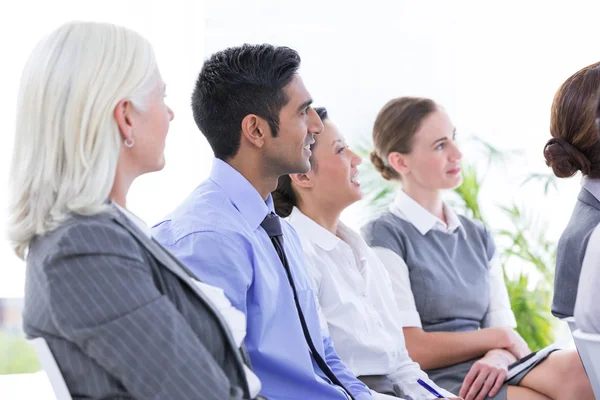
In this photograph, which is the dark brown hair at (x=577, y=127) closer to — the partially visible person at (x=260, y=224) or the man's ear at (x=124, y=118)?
the partially visible person at (x=260, y=224)

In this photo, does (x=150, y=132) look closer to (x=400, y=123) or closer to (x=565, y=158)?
(x=565, y=158)

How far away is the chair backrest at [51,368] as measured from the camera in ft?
3.80

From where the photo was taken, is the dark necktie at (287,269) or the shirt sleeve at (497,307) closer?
the dark necktie at (287,269)

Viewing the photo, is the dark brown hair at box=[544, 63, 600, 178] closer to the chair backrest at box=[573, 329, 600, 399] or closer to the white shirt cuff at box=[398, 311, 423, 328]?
the chair backrest at box=[573, 329, 600, 399]

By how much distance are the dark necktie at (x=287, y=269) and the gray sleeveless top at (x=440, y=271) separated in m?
0.90

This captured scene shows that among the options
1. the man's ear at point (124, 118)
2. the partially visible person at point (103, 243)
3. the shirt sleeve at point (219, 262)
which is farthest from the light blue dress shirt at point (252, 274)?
the man's ear at point (124, 118)

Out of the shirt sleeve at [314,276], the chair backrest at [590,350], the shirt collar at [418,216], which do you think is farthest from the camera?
the shirt collar at [418,216]

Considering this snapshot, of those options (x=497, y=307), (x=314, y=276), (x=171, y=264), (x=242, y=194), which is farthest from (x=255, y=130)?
(x=497, y=307)

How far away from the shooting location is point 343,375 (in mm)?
1974

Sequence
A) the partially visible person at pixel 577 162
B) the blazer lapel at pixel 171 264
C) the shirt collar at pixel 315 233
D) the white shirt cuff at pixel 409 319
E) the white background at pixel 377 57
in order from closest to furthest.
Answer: the blazer lapel at pixel 171 264
the partially visible person at pixel 577 162
the shirt collar at pixel 315 233
the white shirt cuff at pixel 409 319
the white background at pixel 377 57

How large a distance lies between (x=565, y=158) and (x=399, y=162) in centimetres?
110

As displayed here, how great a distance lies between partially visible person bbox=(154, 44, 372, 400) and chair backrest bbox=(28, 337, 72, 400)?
20.0 inches

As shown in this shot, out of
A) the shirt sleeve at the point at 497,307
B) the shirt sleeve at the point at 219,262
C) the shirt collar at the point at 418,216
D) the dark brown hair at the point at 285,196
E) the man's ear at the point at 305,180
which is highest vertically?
the shirt sleeve at the point at 219,262

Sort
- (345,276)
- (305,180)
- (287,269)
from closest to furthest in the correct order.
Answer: (287,269) < (345,276) < (305,180)
